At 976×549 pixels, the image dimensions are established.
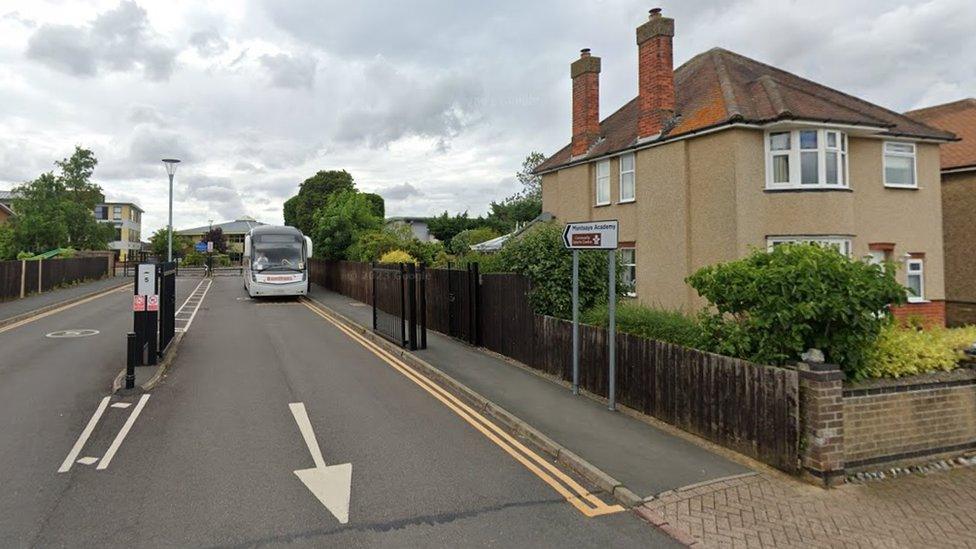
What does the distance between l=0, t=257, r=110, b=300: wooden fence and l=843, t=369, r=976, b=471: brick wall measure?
92.9 ft

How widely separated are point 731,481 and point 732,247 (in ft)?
36.2

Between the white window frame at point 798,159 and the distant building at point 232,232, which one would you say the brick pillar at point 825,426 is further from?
the distant building at point 232,232

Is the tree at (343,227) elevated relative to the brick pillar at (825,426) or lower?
elevated

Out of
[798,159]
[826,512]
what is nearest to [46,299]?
[798,159]

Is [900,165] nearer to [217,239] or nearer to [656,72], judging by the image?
[656,72]

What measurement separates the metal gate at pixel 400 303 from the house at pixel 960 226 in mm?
18534

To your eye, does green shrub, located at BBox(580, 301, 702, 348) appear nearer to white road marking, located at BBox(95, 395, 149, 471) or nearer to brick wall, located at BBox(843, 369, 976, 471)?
brick wall, located at BBox(843, 369, 976, 471)

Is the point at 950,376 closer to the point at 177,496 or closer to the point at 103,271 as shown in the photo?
the point at 177,496

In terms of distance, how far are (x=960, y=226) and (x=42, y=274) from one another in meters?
38.4

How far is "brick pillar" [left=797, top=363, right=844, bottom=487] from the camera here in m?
5.42

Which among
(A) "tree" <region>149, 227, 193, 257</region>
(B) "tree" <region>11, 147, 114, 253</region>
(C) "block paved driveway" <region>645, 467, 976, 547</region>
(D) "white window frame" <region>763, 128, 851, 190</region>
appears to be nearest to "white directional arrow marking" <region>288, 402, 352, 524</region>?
(C) "block paved driveway" <region>645, 467, 976, 547</region>

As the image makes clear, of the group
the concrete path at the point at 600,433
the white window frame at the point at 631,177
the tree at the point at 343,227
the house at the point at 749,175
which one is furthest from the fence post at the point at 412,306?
the tree at the point at 343,227

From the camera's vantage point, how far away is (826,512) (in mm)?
4918

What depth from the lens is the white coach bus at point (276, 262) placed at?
25969 millimetres
